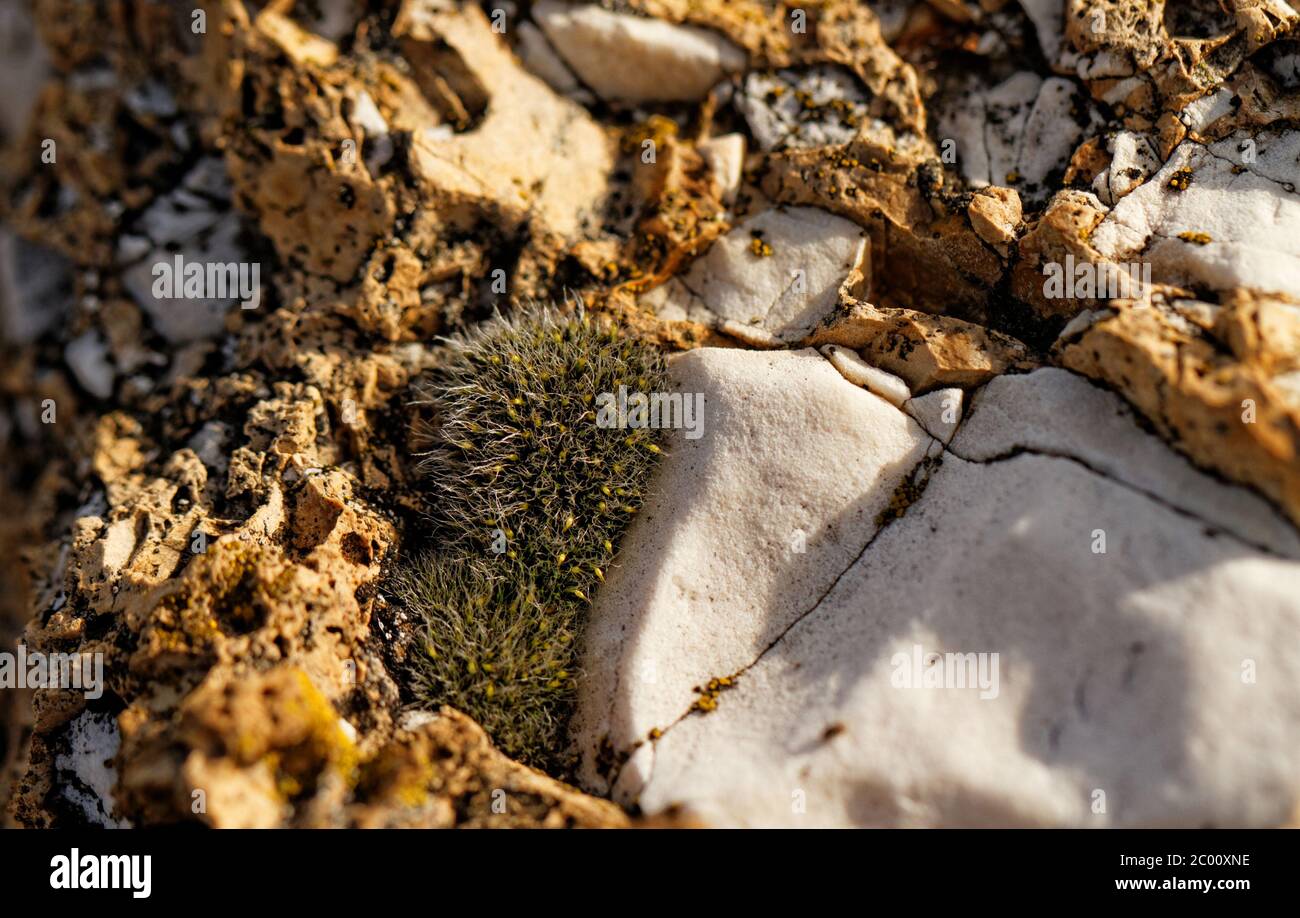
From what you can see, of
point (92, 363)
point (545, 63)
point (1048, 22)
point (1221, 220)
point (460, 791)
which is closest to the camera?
point (460, 791)

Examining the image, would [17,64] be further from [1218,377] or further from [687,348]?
[1218,377]

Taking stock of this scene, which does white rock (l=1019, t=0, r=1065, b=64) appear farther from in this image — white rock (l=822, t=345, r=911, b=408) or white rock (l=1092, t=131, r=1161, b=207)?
white rock (l=822, t=345, r=911, b=408)

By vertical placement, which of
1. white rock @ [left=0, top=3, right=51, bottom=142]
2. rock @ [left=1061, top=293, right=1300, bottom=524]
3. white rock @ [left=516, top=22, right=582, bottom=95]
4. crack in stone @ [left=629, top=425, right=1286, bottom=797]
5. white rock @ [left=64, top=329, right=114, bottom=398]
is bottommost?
crack in stone @ [left=629, top=425, right=1286, bottom=797]

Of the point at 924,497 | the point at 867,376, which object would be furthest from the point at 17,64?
the point at 924,497

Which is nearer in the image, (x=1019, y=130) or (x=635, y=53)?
(x=1019, y=130)

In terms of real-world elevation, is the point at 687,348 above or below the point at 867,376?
above

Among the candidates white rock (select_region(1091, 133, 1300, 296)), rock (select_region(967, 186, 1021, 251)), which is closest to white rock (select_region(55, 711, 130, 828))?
rock (select_region(967, 186, 1021, 251))
